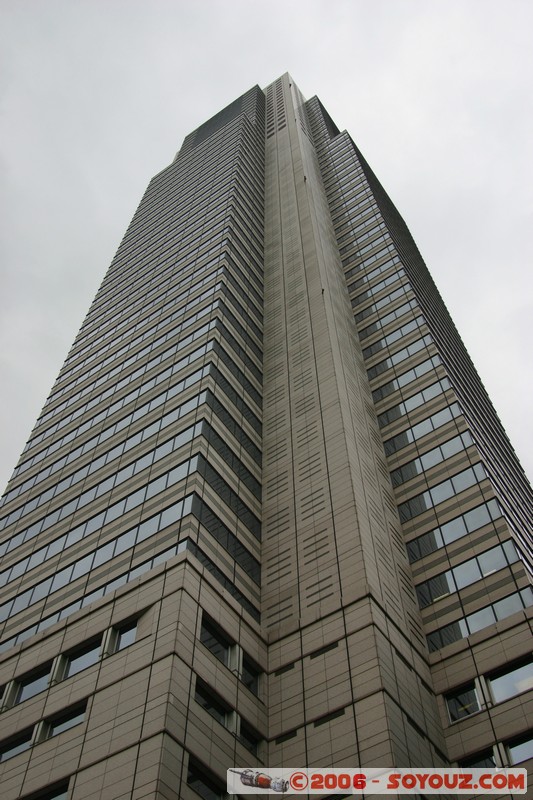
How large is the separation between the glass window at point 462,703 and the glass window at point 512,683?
43.1 inches

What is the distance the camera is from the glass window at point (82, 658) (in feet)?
129

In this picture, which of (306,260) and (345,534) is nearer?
(345,534)

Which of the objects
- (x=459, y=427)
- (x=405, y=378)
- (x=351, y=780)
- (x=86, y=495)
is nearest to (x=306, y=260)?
(x=405, y=378)

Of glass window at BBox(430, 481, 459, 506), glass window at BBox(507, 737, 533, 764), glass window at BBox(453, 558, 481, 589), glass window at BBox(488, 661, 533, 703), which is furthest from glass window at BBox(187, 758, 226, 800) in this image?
glass window at BBox(430, 481, 459, 506)

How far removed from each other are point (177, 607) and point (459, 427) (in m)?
27.2

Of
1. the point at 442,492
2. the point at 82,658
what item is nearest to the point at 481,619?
the point at 442,492

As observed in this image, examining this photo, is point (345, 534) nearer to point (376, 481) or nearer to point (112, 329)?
point (376, 481)

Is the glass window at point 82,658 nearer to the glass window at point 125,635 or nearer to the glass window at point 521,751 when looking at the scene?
the glass window at point 125,635

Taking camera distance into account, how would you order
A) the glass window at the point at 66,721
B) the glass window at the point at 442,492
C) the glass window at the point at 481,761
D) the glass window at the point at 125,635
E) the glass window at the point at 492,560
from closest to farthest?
1. the glass window at the point at 481,761
2. the glass window at the point at 66,721
3. the glass window at the point at 125,635
4. the glass window at the point at 492,560
5. the glass window at the point at 442,492

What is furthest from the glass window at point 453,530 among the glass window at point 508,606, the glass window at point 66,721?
the glass window at point 66,721

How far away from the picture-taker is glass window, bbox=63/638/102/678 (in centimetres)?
3922

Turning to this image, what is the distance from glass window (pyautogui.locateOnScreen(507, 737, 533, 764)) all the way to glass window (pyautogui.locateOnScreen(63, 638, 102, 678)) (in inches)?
787

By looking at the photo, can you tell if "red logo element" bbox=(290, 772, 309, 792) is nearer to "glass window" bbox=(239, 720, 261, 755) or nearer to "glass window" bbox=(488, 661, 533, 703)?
"glass window" bbox=(239, 720, 261, 755)

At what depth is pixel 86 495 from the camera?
55844 millimetres
